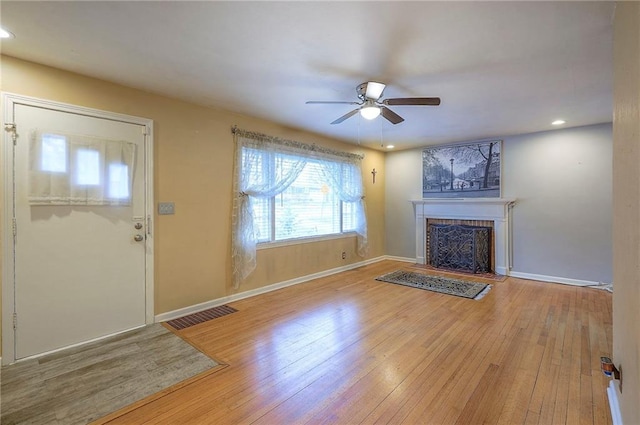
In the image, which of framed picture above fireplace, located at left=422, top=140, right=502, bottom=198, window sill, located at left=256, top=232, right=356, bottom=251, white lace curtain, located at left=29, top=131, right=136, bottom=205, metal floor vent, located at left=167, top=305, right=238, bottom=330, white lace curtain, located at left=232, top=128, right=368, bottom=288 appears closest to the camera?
white lace curtain, located at left=29, top=131, right=136, bottom=205

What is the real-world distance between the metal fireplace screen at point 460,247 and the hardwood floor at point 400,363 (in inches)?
52.4

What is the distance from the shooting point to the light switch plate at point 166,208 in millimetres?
3184

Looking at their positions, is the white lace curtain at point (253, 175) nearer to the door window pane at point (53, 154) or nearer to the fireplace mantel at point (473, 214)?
the door window pane at point (53, 154)

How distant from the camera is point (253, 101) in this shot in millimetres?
3355

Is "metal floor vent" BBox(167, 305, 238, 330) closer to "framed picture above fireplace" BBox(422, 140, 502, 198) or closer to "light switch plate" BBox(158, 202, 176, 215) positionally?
"light switch plate" BBox(158, 202, 176, 215)

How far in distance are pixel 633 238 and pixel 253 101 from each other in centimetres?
335

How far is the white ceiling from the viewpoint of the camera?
1.80m

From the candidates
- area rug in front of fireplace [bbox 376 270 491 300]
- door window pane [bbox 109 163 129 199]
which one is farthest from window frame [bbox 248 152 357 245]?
door window pane [bbox 109 163 129 199]

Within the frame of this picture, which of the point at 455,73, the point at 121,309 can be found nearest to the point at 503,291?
the point at 455,73

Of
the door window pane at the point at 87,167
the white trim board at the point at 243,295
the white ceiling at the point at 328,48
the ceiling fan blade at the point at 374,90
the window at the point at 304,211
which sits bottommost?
the white trim board at the point at 243,295

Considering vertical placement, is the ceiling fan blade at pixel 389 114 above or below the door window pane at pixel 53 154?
above

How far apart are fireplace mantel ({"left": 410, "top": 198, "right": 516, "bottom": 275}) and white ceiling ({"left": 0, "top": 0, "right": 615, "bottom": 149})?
2.03 metres

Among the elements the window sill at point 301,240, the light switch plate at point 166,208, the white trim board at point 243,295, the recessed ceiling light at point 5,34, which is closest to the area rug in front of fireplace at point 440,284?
the white trim board at point 243,295

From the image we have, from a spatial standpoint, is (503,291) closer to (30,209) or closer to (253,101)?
(253,101)
